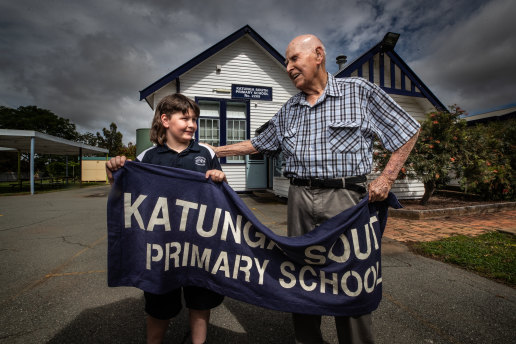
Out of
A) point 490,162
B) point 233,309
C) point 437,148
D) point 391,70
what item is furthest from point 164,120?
point 391,70

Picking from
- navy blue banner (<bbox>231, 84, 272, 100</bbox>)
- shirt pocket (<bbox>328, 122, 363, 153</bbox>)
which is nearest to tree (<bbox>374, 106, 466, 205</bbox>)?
shirt pocket (<bbox>328, 122, 363, 153</bbox>)

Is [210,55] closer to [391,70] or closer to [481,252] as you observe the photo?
[391,70]

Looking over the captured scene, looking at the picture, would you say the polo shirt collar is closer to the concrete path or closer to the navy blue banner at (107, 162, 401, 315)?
the navy blue banner at (107, 162, 401, 315)

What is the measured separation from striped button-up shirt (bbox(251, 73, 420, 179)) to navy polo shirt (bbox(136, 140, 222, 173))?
2.03 feet

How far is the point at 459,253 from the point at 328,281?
128 inches

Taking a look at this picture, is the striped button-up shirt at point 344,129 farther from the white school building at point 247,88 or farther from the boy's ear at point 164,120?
the white school building at point 247,88

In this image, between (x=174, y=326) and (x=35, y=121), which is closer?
(x=174, y=326)

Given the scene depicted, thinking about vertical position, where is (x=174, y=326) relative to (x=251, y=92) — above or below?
below

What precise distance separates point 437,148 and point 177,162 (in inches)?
283

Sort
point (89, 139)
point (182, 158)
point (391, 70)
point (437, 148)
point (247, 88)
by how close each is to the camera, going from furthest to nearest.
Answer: point (89, 139) < point (247, 88) < point (391, 70) < point (437, 148) < point (182, 158)

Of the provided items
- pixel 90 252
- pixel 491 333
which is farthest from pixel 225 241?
A: pixel 90 252

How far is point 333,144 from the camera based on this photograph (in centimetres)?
152

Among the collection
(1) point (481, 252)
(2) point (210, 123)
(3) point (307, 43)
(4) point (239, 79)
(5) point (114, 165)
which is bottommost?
(1) point (481, 252)

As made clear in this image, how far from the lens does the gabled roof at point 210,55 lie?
30.4 ft
